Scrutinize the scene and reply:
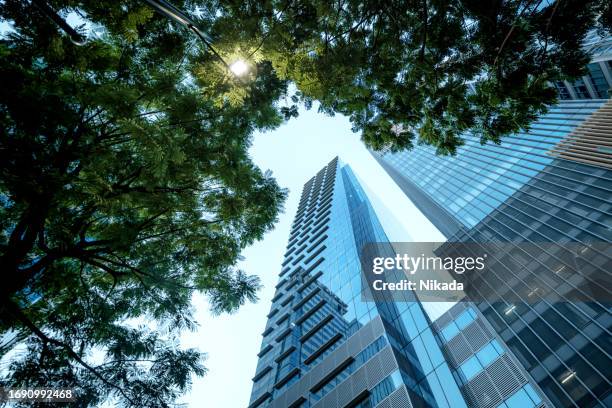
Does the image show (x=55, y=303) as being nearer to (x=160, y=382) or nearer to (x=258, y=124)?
(x=160, y=382)

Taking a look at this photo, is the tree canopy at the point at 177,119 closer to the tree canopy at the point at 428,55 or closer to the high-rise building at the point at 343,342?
the tree canopy at the point at 428,55

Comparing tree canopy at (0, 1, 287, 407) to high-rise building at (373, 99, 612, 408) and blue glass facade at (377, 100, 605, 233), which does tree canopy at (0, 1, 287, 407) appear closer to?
high-rise building at (373, 99, 612, 408)

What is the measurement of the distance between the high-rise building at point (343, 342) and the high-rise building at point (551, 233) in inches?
123

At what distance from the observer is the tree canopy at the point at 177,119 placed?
12.6ft

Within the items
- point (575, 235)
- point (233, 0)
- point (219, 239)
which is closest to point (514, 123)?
point (233, 0)

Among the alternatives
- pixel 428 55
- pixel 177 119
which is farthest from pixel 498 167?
pixel 177 119

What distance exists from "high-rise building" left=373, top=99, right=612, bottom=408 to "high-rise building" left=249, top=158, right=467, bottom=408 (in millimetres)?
3126

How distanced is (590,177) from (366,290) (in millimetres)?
22341

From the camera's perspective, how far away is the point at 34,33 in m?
3.96

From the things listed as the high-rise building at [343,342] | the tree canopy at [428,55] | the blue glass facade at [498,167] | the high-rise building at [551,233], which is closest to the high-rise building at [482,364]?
the high-rise building at [551,233]

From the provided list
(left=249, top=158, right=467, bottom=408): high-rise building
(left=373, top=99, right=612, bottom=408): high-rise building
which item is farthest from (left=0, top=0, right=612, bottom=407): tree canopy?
(left=373, top=99, right=612, bottom=408): high-rise building

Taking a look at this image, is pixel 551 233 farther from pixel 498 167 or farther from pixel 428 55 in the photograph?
pixel 428 55

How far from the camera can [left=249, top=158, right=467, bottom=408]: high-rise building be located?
1644 cm

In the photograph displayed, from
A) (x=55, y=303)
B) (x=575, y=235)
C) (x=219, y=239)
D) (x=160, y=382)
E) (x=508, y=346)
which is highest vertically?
(x=575, y=235)
